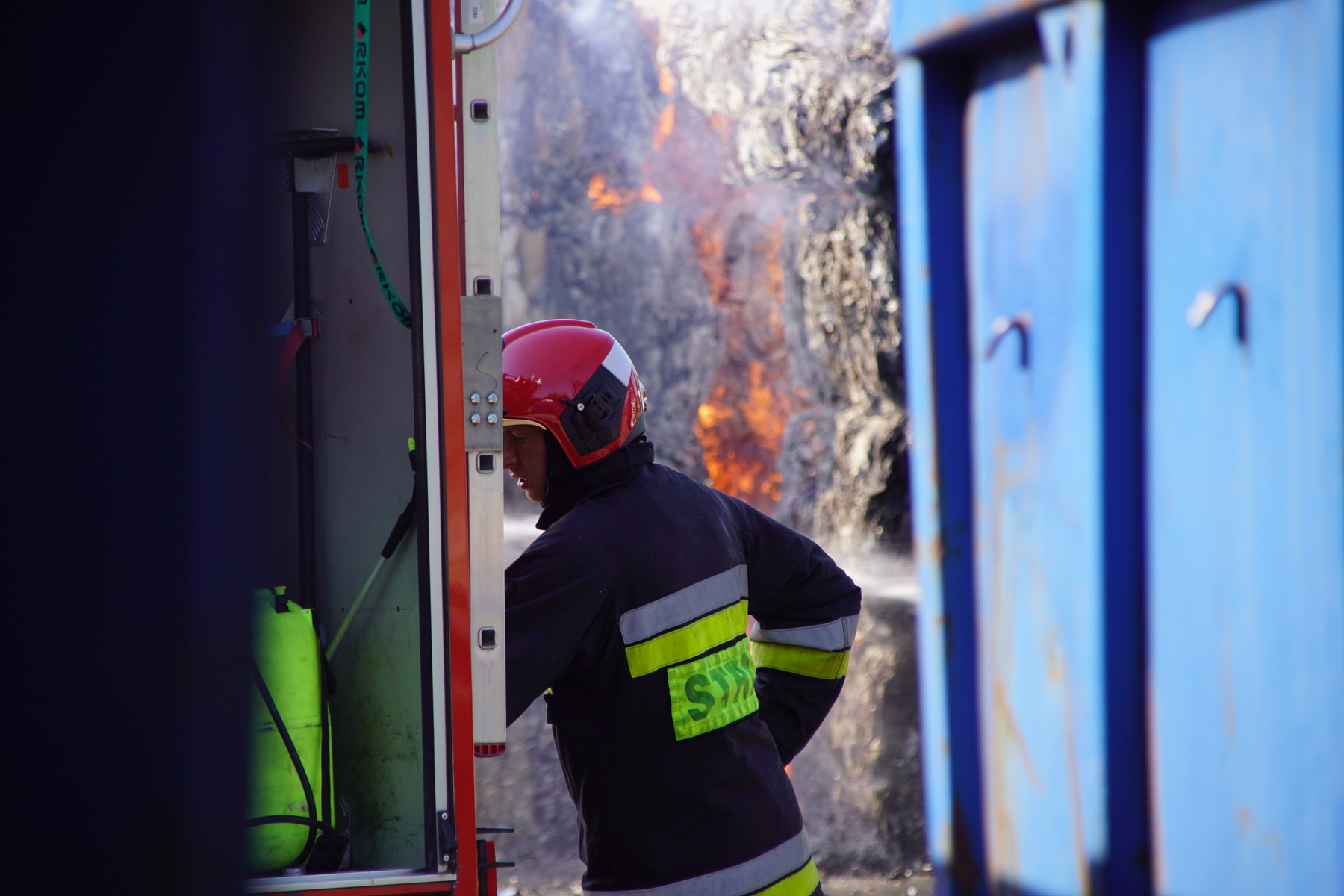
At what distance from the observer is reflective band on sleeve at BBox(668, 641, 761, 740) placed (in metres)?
2.07

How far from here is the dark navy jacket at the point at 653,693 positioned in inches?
79.1

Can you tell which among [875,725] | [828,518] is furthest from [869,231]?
[875,725]

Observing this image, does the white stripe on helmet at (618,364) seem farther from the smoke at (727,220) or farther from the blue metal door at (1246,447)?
the smoke at (727,220)

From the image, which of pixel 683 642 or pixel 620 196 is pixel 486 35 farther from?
pixel 620 196

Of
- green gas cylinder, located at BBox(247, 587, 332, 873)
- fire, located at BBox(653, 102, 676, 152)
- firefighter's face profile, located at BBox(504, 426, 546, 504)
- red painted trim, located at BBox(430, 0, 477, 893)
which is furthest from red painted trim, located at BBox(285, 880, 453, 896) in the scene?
fire, located at BBox(653, 102, 676, 152)

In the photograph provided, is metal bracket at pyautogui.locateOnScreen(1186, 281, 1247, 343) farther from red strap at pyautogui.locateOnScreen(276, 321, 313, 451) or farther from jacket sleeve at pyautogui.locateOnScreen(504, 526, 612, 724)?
red strap at pyautogui.locateOnScreen(276, 321, 313, 451)

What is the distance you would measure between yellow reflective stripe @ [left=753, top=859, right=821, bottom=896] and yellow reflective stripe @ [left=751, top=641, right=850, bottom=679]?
0.47 meters

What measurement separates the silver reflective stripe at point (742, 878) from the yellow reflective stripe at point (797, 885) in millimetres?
11

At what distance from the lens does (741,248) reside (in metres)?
9.21

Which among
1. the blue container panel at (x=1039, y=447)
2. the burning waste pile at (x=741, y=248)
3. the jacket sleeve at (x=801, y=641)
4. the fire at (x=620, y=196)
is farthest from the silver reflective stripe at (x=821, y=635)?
the fire at (x=620, y=196)

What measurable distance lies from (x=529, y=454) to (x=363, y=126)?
0.76 meters

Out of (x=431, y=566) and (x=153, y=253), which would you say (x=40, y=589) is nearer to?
(x=153, y=253)

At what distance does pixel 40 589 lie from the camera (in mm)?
504

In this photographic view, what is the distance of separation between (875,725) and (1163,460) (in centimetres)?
466
